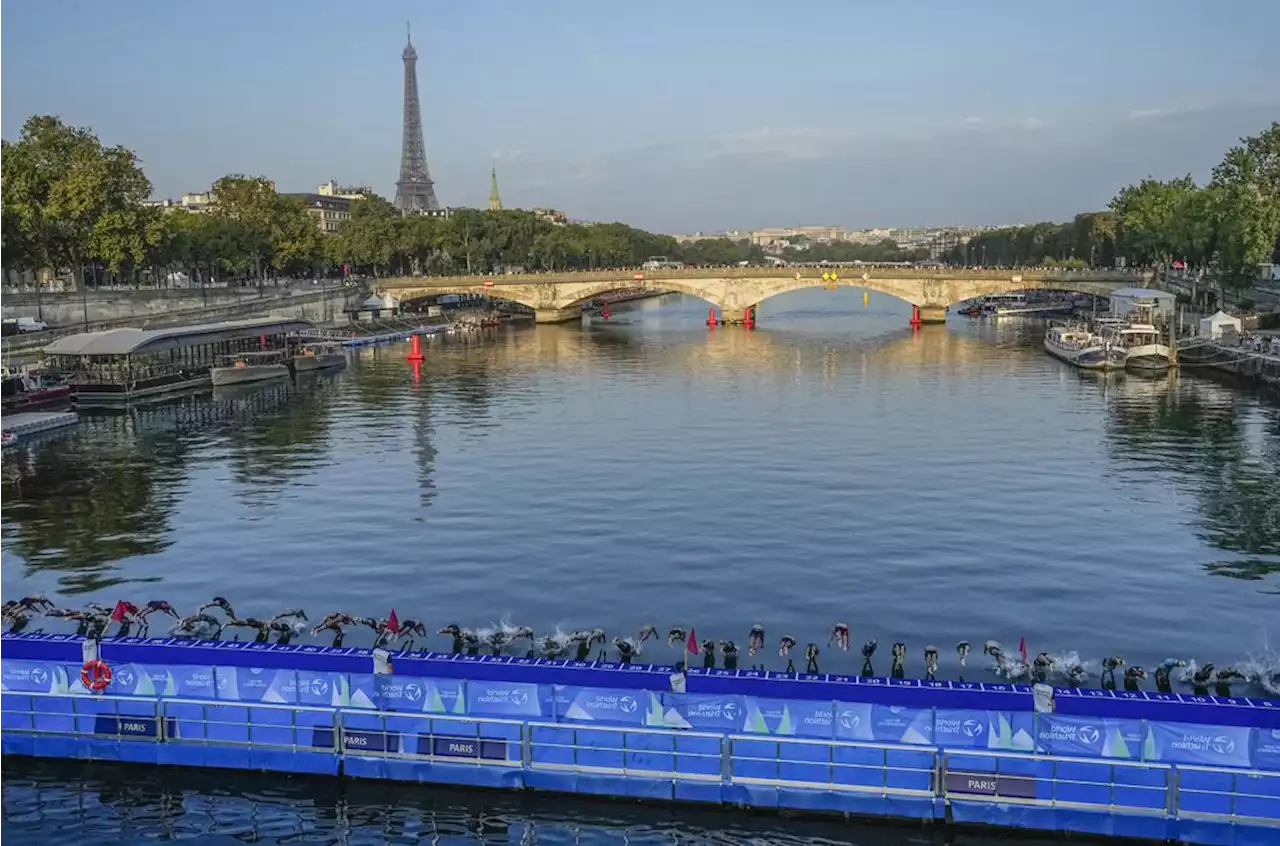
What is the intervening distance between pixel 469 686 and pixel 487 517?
2465 cm

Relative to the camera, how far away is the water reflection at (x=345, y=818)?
24.3 m

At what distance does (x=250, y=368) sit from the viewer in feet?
327

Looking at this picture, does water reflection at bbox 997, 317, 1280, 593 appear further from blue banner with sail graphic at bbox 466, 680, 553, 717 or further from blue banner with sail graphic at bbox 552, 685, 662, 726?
blue banner with sail graphic at bbox 466, 680, 553, 717

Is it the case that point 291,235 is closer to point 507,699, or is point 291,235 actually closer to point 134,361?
point 134,361

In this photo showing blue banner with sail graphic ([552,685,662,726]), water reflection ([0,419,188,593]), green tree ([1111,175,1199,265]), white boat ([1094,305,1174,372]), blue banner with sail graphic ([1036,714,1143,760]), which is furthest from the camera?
green tree ([1111,175,1199,265])

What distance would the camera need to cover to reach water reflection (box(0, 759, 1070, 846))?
24.3m

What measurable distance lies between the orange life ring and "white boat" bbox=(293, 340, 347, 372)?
83473 millimetres

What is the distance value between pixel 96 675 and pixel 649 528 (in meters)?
24.7

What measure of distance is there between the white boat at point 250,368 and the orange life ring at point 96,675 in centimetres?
7378

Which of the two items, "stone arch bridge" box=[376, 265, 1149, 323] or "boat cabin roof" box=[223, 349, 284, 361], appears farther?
"stone arch bridge" box=[376, 265, 1149, 323]

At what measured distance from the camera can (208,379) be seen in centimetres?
9762

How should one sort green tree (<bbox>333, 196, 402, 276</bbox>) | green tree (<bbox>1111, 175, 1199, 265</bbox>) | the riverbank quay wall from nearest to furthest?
the riverbank quay wall → green tree (<bbox>1111, 175, 1199, 265</bbox>) → green tree (<bbox>333, 196, 402, 276</bbox>)

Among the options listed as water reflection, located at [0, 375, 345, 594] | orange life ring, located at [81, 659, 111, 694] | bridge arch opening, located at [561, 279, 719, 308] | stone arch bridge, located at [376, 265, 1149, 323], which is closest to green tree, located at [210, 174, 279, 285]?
stone arch bridge, located at [376, 265, 1149, 323]

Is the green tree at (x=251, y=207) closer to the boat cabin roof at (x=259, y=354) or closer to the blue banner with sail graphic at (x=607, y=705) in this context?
the boat cabin roof at (x=259, y=354)
